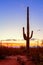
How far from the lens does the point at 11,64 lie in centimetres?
2083

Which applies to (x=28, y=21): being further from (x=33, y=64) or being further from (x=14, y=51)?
(x=14, y=51)

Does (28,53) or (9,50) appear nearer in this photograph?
(28,53)

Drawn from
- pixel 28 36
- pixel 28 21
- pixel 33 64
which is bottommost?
pixel 33 64

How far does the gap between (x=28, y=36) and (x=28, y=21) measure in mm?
1738

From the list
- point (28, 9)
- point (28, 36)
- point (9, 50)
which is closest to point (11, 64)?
point (28, 36)

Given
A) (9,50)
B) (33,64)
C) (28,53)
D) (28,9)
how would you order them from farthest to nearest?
(9,50) → (28,53) → (28,9) → (33,64)

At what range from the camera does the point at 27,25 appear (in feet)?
82.9

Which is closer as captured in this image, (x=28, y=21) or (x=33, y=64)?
(x=33, y=64)

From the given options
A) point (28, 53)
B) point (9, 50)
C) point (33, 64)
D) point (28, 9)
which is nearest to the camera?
point (33, 64)

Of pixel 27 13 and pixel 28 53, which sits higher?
pixel 27 13

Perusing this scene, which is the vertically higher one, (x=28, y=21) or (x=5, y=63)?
(x=28, y=21)

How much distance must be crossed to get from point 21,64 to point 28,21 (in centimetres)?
611

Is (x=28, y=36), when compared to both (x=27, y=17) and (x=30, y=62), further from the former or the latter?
(x=30, y=62)

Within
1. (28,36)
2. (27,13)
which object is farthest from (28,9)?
(28,36)
